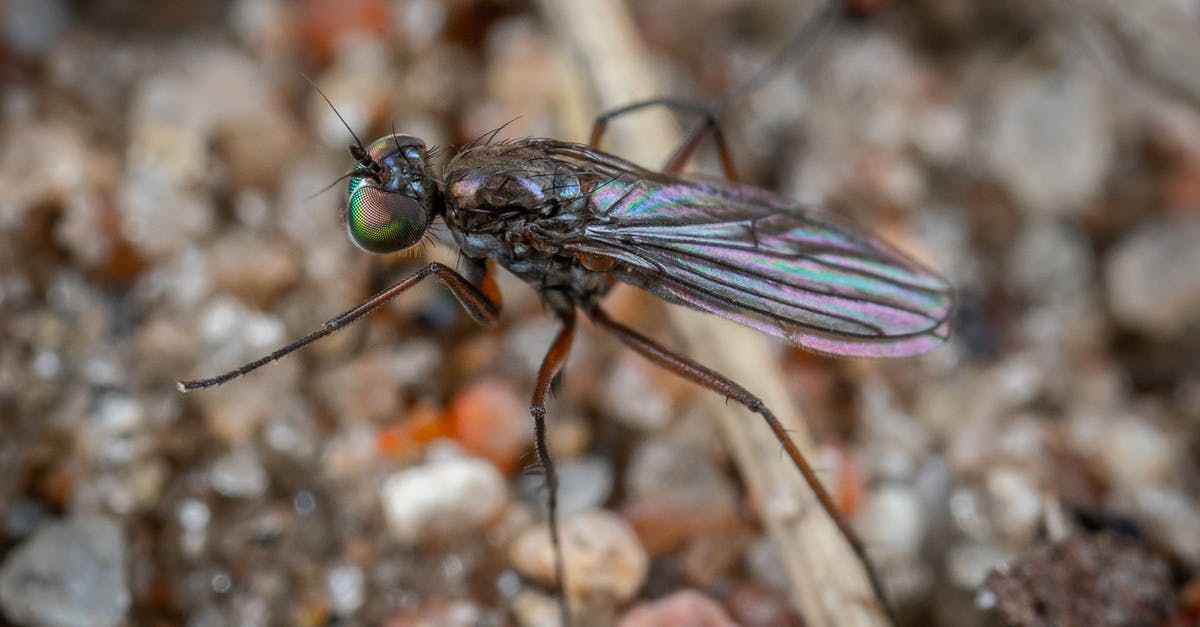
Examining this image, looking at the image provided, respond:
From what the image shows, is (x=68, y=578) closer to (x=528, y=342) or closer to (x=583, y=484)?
(x=583, y=484)

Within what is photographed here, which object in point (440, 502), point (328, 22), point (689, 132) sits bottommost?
point (440, 502)

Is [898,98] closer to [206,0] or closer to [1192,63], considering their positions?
[1192,63]

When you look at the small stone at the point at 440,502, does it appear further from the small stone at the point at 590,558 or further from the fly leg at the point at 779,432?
the fly leg at the point at 779,432

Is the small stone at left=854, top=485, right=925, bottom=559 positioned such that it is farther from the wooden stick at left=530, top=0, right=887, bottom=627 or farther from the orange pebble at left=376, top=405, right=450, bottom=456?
the orange pebble at left=376, top=405, right=450, bottom=456

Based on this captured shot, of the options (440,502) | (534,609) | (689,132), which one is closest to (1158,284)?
(689,132)

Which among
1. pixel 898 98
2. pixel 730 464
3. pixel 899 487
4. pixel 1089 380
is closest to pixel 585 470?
pixel 730 464

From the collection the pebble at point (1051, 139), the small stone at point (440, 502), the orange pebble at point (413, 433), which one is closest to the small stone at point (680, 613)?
the small stone at point (440, 502)

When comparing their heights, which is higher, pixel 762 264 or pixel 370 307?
pixel 762 264

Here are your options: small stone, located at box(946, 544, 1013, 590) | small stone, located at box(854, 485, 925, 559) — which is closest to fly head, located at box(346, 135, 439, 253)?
small stone, located at box(854, 485, 925, 559)
